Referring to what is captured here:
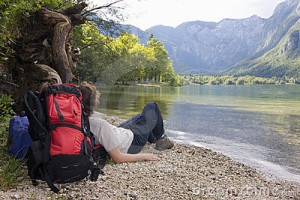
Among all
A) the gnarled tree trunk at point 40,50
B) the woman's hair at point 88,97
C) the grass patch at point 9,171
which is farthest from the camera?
the gnarled tree trunk at point 40,50

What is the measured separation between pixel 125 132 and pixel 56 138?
2.21 meters

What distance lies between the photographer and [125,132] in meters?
6.52

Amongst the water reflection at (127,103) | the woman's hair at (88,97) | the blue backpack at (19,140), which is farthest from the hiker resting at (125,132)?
the water reflection at (127,103)

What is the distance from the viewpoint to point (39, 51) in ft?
33.1

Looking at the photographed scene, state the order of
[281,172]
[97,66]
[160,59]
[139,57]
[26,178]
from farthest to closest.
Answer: [160,59]
[139,57]
[97,66]
[281,172]
[26,178]

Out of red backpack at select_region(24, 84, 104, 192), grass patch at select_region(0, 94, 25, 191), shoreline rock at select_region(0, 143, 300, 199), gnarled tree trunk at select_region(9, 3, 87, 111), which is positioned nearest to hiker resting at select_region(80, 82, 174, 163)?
shoreline rock at select_region(0, 143, 300, 199)

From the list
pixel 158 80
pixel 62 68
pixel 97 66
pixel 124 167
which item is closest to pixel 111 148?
pixel 124 167

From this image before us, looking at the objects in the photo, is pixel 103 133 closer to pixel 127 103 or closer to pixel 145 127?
pixel 145 127

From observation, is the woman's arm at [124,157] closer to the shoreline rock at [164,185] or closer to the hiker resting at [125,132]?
the hiker resting at [125,132]

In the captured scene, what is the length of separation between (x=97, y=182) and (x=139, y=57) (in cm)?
5503

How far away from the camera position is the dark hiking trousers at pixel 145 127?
6.79 metres

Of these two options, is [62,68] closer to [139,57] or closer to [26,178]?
[26,178]

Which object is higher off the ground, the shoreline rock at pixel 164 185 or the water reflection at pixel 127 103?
the shoreline rock at pixel 164 185

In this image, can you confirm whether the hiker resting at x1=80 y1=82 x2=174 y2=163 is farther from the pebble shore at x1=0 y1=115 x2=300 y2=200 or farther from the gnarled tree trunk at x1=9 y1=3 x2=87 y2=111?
the gnarled tree trunk at x1=9 y1=3 x2=87 y2=111
